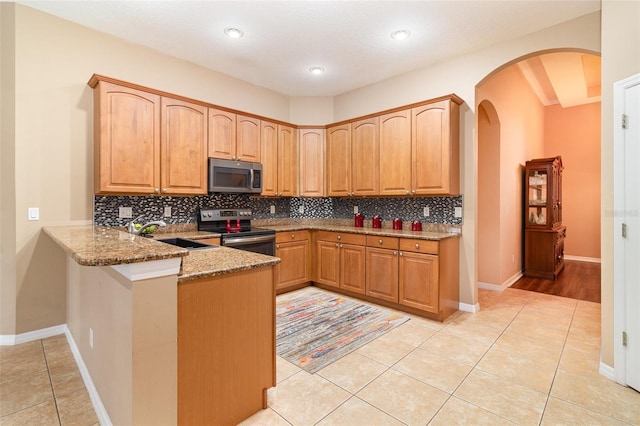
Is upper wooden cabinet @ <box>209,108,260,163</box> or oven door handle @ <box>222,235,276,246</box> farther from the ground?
upper wooden cabinet @ <box>209,108,260,163</box>

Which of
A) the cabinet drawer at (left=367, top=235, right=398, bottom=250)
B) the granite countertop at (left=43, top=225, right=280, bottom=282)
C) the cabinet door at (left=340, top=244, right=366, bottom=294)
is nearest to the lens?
the granite countertop at (left=43, top=225, right=280, bottom=282)

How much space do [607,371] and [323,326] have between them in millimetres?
2237

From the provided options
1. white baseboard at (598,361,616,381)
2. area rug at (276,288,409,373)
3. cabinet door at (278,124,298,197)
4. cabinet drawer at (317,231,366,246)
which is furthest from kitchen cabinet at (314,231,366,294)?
white baseboard at (598,361,616,381)

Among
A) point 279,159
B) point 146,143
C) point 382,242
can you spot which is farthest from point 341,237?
point 146,143

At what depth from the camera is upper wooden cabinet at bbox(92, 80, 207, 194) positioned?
9.50 feet

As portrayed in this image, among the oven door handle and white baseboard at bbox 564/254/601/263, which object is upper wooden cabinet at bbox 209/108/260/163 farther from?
white baseboard at bbox 564/254/601/263

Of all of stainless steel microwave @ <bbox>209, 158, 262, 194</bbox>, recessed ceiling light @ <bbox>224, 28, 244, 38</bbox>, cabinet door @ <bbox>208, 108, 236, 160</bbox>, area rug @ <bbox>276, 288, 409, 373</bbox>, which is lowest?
area rug @ <bbox>276, 288, 409, 373</bbox>

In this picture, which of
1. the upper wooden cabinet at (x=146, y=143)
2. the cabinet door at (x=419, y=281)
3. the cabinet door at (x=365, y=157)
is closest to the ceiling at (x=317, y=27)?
the upper wooden cabinet at (x=146, y=143)

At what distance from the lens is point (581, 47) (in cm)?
286

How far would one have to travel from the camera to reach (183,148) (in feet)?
11.3

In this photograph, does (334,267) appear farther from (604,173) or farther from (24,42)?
(24,42)

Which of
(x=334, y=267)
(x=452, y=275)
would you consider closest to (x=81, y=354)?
(x=334, y=267)

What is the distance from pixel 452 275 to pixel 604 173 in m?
1.69

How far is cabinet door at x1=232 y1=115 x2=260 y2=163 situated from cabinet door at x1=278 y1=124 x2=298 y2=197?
0.42m
